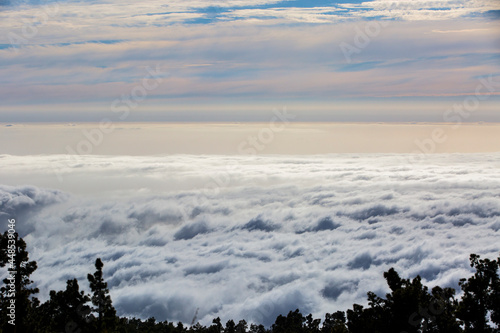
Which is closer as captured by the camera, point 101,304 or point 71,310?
point 101,304

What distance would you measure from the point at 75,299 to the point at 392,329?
71.9 ft

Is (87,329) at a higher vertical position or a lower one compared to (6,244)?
lower

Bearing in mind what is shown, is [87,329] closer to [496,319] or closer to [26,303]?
[26,303]

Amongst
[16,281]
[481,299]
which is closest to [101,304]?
[16,281]

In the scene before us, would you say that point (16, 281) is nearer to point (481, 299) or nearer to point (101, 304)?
point (101, 304)

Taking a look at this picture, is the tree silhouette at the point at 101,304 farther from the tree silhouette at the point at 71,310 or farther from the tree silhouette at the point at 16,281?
the tree silhouette at the point at 16,281

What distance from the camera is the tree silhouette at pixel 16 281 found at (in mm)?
26094

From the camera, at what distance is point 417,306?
25.9 meters

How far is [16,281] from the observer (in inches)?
1052

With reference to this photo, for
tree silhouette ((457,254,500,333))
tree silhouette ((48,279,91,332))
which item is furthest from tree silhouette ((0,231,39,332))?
tree silhouette ((457,254,500,333))

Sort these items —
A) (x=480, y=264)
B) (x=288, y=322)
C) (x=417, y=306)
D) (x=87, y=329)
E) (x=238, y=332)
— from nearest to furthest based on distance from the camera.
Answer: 1. (x=417, y=306)
2. (x=480, y=264)
3. (x=87, y=329)
4. (x=288, y=322)
5. (x=238, y=332)

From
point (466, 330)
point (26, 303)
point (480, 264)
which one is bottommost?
point (466, 330)

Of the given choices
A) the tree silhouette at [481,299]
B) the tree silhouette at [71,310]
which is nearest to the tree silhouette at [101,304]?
the tree silhouette at [71,310]

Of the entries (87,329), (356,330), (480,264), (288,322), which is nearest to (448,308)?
(480,264)
